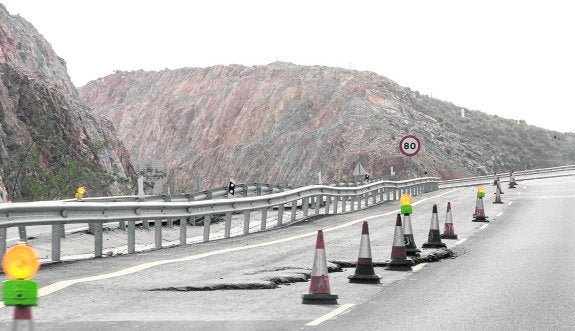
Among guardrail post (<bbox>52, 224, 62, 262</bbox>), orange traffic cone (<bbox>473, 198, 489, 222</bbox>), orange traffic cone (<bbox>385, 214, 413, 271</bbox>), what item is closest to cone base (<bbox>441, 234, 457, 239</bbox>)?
orange traffic cone (<bbox>473, 198, 489, 222</bbox>)

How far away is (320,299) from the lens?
1077 centimetres

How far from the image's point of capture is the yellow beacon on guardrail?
478 cm

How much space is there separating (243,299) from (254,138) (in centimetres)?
10288

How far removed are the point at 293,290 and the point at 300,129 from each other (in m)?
97.3

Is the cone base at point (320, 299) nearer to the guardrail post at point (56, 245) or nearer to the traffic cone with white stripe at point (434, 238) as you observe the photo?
the guardrail post at point (56, 245)

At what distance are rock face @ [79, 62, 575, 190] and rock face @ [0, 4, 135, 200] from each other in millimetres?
22184

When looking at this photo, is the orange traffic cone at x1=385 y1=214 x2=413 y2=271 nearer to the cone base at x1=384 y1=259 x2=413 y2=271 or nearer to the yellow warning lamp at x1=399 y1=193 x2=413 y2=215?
the cone base at x1=384 y1=259 x2=413 y2=271

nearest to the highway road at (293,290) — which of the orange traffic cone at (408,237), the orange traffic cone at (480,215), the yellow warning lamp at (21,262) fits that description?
the orange traffic cone at (408,237)

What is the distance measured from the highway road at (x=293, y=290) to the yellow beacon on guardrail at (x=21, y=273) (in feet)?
12.8

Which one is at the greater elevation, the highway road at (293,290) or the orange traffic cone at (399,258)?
the orange traffic cone at (399,258)

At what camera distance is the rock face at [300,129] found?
9938 cm

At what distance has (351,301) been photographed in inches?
436

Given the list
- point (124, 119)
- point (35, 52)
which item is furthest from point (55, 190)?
point (124, 119)

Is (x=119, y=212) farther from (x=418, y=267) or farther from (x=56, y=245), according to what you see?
(x=418, y=267)
